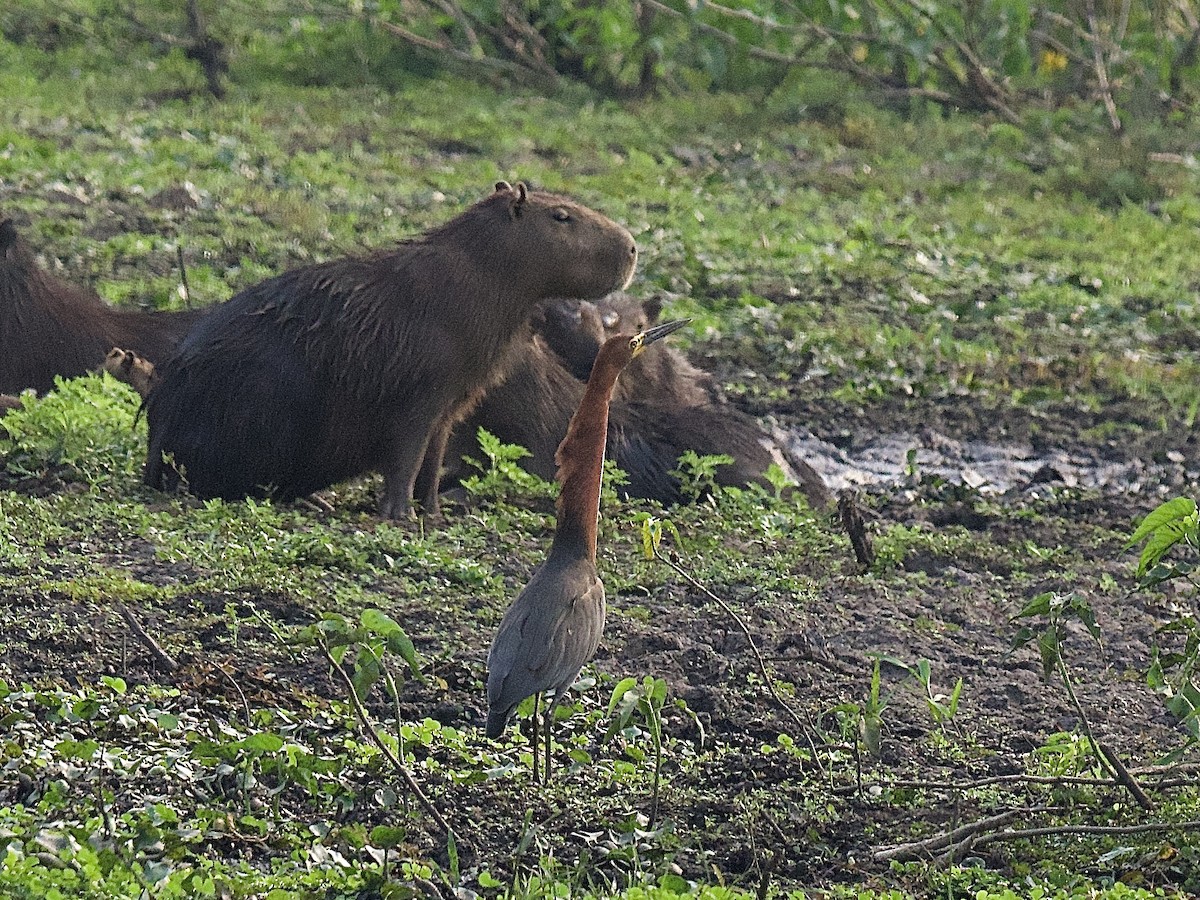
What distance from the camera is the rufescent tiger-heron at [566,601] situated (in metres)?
3.75

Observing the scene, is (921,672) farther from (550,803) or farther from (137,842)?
(137,842)

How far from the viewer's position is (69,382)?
7039 millimetres

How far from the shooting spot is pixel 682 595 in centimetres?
531

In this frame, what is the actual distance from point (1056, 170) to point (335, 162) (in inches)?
188

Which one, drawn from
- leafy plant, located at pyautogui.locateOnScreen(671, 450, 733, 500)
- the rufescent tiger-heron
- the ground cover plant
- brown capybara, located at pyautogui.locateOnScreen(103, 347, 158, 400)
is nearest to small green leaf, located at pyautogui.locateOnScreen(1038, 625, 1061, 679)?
the ground cover plant

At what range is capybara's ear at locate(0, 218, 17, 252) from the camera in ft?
23.4

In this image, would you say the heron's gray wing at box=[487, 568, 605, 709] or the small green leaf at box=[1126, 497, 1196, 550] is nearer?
the small green leaf at box=[1126, 497, 1196, 550]

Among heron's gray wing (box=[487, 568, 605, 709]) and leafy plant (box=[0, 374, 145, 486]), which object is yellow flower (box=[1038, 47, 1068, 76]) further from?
heron's gray wing (box=[487, 568, 605, 709])

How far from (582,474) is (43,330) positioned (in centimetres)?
383

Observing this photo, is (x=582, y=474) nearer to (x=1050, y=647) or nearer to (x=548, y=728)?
(x=548, y=728)

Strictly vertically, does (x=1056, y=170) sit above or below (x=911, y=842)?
below

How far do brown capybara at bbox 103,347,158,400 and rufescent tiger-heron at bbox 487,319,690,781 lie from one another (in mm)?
3437

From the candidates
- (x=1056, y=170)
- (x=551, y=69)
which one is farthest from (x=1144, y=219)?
(x=551, y=69)

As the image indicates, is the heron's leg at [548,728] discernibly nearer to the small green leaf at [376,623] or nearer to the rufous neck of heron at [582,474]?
the rufous neck of heron at [582,474]
